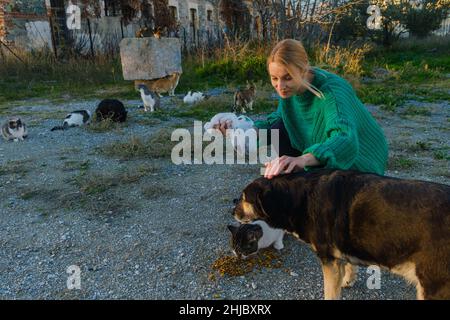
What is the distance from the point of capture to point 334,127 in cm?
259

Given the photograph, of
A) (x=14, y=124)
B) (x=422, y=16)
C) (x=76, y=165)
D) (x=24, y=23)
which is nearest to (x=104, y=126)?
(x=14, y=124)

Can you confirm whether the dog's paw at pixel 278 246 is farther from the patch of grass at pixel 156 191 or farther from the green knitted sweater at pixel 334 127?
the patch of grass at pixel 156 191

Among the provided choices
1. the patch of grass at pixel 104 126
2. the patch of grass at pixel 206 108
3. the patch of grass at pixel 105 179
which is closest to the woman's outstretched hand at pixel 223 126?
the patch of grass at pixel 105 179

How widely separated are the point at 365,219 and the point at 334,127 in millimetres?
675

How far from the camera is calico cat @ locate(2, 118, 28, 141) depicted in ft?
22.8

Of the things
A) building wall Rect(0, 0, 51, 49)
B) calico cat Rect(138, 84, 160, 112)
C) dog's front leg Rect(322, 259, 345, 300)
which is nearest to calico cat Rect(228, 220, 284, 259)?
dog's front leg Rect(322, 259, 345, 300)

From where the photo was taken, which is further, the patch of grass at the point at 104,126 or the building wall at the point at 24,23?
the building wall at the point at 24,23

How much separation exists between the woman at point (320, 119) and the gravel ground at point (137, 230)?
3.05 feet

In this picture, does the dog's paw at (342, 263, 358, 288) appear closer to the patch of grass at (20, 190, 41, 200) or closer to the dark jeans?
the dark jeans

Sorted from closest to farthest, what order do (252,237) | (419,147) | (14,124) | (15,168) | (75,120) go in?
1. (252,237)
2. (15,168)
3. (419,147)
4. (14,124)
5. (75,120)

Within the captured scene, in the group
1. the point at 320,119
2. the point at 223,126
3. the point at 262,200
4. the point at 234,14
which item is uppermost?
the point at 234,14

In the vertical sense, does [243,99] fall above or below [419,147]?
above

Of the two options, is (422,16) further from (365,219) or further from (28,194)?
(365,219)

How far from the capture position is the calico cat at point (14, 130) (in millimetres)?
6961
